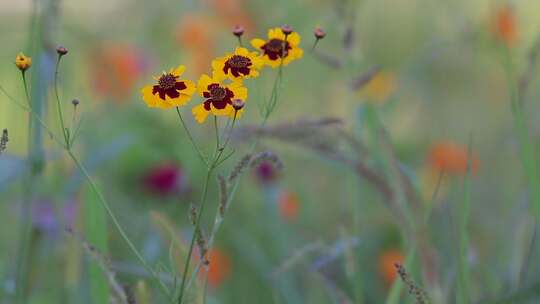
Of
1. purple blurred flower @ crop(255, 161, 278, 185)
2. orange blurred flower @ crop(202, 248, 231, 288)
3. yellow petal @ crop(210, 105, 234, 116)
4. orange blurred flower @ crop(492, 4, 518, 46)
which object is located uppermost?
orange blurred flower @ crop(492, 4, 518, 46)

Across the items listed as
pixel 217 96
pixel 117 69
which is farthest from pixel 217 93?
pixel 117 69

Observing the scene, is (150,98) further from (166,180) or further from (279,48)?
(166,180)

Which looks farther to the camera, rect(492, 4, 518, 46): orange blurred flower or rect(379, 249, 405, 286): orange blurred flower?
rect(492, 4, 518, 46): orange blurred flower

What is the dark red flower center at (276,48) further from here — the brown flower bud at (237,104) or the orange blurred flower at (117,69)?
the orange blurred flower at (117,69)

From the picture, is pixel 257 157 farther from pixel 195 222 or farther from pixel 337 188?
pixel 337 188

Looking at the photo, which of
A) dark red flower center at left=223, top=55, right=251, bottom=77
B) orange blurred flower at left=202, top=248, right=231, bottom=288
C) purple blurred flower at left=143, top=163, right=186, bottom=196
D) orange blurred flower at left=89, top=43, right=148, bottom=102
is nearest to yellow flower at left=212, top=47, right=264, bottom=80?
dark red flower center at left=223, top=55, right=251, bottom=77

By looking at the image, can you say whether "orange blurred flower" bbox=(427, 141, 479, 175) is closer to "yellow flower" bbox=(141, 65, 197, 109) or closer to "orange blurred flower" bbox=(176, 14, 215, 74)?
"orange blurred flower" bbox=(176, 14, 215, 74)

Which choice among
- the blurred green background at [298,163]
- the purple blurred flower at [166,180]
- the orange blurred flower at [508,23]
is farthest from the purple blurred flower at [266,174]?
the orange blurred flower at [508,23]
